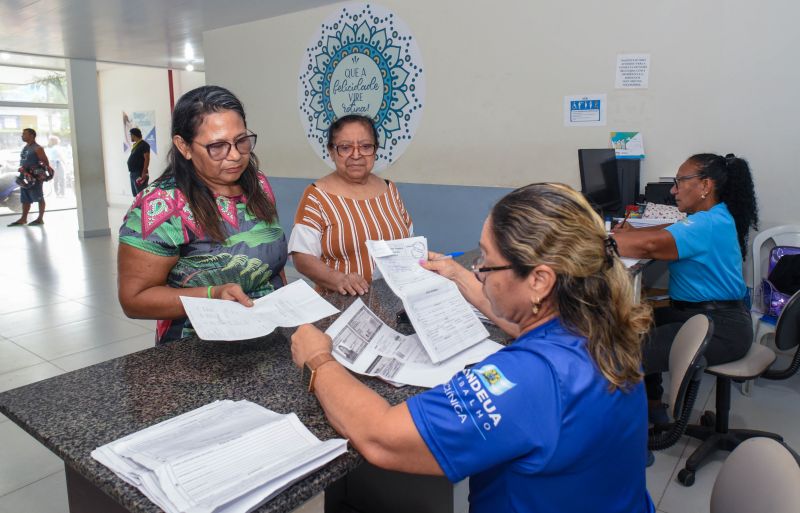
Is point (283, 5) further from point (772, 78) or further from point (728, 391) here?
point (728, 391)

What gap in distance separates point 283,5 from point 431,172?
203 cm

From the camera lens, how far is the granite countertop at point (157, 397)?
92 centimetres

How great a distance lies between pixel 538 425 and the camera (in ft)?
2.75

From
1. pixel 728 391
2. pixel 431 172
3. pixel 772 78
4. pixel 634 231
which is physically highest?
pixel 772 78

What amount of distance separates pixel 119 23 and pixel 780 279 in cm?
629

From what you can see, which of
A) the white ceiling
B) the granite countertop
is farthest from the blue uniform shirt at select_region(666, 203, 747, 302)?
the white ceiling

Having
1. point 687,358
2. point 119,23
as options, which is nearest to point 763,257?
point 687,358

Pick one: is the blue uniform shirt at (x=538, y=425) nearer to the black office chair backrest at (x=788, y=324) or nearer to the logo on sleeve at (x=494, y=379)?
the logo on sleeve at (x=494, y=379)

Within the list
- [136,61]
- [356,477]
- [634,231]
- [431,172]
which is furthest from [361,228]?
[136,61]

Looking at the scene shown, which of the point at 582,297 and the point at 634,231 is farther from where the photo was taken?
the point at 634,231

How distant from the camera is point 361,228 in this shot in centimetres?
231

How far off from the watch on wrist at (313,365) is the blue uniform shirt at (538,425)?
0.87ft

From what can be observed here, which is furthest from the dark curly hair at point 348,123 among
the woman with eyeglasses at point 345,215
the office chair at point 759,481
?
the office chair at point 759,481

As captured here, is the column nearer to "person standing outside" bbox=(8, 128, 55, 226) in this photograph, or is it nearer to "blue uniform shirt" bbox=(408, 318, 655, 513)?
"person standing outside" bbox=(8, 128, 55, 226)
